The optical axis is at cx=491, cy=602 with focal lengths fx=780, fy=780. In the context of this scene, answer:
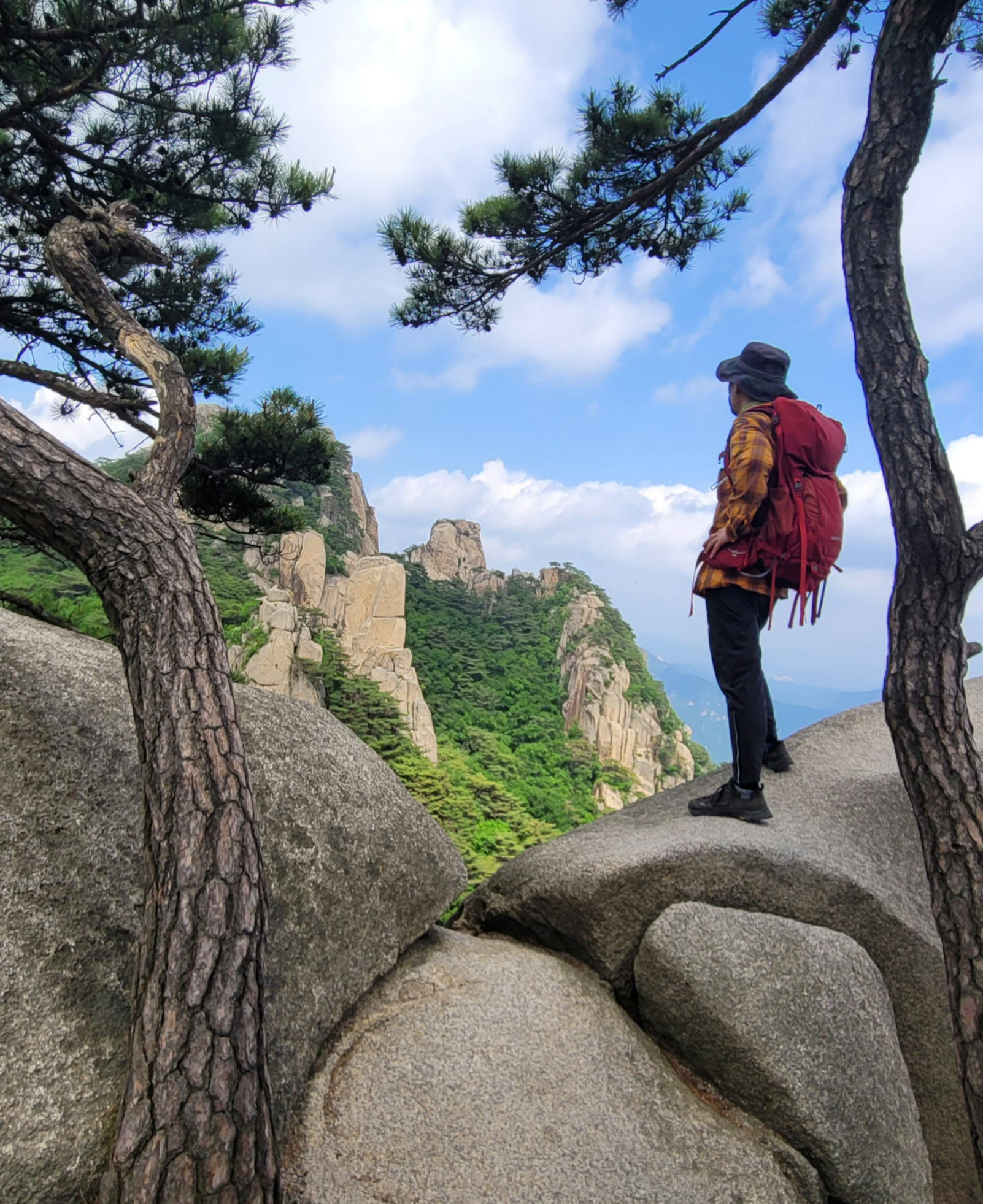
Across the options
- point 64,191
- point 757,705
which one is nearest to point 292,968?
point 757,705

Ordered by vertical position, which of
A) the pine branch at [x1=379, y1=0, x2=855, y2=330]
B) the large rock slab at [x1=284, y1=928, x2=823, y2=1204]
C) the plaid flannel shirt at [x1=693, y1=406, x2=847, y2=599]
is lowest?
the large rock slab at [x1=284, y1=928, x2=823, y2=1204]

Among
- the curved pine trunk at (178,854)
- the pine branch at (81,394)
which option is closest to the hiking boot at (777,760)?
the curved pine trunk at (178,854)

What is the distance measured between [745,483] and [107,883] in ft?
8.88

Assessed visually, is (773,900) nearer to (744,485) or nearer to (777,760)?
(777,760)

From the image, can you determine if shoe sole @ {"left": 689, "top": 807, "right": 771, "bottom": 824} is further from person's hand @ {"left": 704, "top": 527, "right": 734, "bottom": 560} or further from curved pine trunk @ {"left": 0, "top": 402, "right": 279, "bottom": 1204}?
curved pine trunk @ {"left": 0, "top": 402, "right": 279, "bottom": 1204}

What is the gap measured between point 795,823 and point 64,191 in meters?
5.43

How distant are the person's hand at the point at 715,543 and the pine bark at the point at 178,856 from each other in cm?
204

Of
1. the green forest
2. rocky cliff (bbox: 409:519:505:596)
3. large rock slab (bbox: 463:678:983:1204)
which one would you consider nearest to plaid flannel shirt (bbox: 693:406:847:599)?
large rock slab (bbox: 463:678:983:1204)

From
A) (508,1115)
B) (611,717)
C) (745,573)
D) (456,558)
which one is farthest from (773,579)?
(456,558)

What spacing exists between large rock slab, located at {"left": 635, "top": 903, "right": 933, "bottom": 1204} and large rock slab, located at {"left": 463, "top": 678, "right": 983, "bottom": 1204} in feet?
0.65

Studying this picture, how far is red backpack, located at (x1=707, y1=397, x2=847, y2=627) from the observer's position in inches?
127

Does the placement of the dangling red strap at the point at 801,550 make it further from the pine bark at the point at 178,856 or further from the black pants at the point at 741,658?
the pine bark at the point at 178,856

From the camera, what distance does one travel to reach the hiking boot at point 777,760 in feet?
13.7

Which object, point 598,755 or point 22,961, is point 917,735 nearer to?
point 22,961
